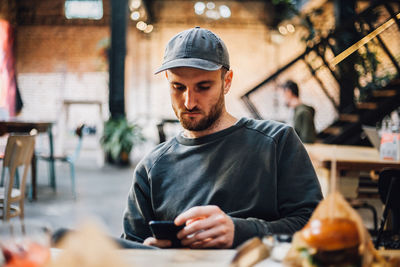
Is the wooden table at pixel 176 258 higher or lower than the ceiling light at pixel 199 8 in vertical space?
lower

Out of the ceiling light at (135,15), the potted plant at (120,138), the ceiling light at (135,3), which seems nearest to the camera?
the potted plant at (120,138)

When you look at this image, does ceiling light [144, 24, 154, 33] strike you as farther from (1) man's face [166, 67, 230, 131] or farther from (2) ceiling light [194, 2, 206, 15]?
(1) man's face [166, 67, 230, 131]

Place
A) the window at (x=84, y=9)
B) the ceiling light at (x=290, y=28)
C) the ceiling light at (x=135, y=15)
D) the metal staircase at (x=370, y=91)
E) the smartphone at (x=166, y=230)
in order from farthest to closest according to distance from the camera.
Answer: the window at (x=84, y=9) < the ceiling light at (x=290, y=28) < the ceiling light at (x=135, y=15) < the metal staircase at (x=370, y=91) < the smartphone at (x=166, y=230)

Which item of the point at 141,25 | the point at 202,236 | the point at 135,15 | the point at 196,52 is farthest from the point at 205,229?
the point at 141,25

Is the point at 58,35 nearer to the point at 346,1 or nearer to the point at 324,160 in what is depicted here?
the point at 346,1

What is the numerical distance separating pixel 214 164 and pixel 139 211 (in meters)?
0.30

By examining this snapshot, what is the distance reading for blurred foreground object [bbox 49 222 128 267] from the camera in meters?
0.53

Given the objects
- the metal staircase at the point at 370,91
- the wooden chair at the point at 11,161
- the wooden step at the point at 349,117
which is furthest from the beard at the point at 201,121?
the wooden step at the point at 349,117

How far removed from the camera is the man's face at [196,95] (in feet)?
4.32

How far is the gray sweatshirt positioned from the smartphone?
0.22 meters

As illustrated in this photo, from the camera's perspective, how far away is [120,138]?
23.7ft

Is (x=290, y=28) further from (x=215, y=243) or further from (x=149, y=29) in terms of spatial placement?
(x=215, y=243)

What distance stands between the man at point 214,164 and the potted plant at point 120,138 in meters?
5.91

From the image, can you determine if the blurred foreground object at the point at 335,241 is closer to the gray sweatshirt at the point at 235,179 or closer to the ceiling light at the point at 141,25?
the gray sweatshirt at the point at 235,179
